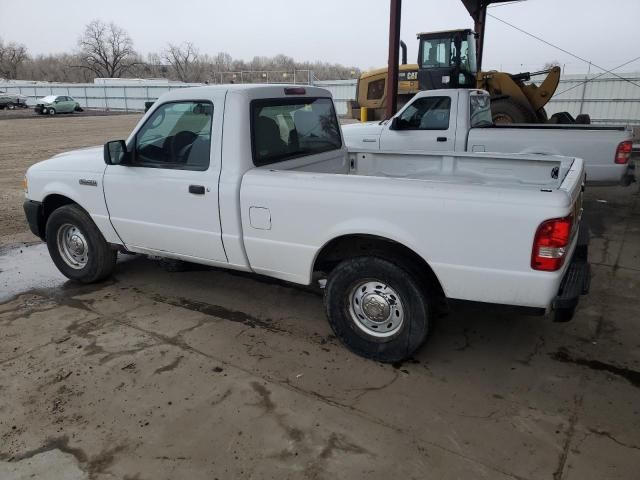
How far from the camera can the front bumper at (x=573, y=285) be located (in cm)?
300

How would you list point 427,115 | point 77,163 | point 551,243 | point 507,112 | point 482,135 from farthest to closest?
point 507,112 < point 427,115 < point 482,135 < point 77,163 < point 551,243

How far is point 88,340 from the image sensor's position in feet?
13.1

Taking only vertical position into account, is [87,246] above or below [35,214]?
below

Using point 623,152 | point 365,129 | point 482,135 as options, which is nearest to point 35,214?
point 365,129

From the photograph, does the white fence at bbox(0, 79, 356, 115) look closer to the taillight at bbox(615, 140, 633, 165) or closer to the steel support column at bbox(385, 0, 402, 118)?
the steel support column at bbox(385, 0, 402, 118)

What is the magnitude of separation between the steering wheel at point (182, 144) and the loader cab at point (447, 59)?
952cm

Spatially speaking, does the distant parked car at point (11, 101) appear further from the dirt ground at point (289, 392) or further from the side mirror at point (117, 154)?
the side mirror at point (117, 154)

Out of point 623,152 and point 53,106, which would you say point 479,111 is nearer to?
point 623,152

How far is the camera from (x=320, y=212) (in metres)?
3.45

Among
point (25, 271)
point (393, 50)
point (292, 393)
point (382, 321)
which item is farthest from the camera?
point (393, 50)

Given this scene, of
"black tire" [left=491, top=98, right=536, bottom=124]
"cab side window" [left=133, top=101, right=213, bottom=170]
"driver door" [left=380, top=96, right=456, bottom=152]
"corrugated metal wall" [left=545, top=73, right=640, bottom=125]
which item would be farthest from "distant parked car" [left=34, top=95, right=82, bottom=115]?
"cab side window" [left=133, top=101, right=213, bottom=170]

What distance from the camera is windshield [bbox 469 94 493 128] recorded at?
786cm

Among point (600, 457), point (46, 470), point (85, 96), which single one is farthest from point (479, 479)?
point (85, 96)

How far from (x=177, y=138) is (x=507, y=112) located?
9728mm
